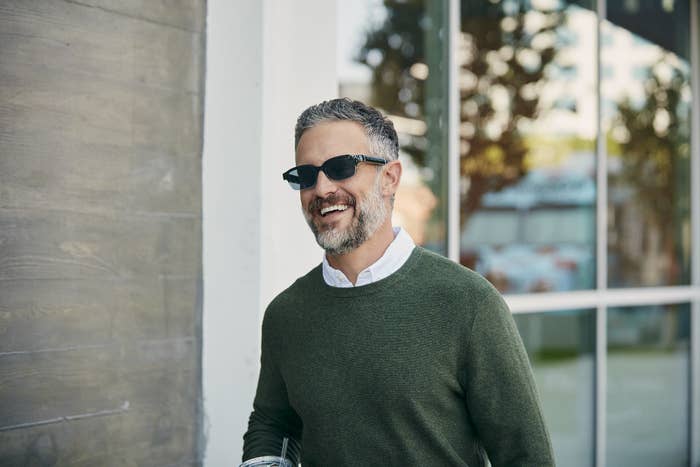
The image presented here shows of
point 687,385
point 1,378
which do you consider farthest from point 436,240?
point 687,385

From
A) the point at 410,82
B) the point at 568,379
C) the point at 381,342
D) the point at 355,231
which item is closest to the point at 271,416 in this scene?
the point at 381,342

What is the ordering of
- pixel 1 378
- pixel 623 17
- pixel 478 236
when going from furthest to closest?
pixel 478 236
pixel 623 17
pixel 1 378

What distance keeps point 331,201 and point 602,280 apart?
229 centimetres

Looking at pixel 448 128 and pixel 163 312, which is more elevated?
pixel 448 128

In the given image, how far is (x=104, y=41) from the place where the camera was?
1.77 m

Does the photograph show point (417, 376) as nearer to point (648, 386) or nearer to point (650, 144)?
point (648, 386)

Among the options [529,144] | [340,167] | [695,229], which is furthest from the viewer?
[529,144]

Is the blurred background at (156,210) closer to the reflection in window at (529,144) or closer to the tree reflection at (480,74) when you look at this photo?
the tree reflection at (480,74)

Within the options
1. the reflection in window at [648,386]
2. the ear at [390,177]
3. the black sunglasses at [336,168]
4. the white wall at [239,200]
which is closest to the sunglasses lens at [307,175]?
the black sunglasses at [336,168]

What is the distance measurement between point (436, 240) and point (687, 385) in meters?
2.05

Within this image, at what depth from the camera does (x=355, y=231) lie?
4.87ft

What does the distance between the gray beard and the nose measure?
6 cm

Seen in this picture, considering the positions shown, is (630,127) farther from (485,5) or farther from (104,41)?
(104,41)

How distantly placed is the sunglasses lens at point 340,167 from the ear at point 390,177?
0.10 metres
